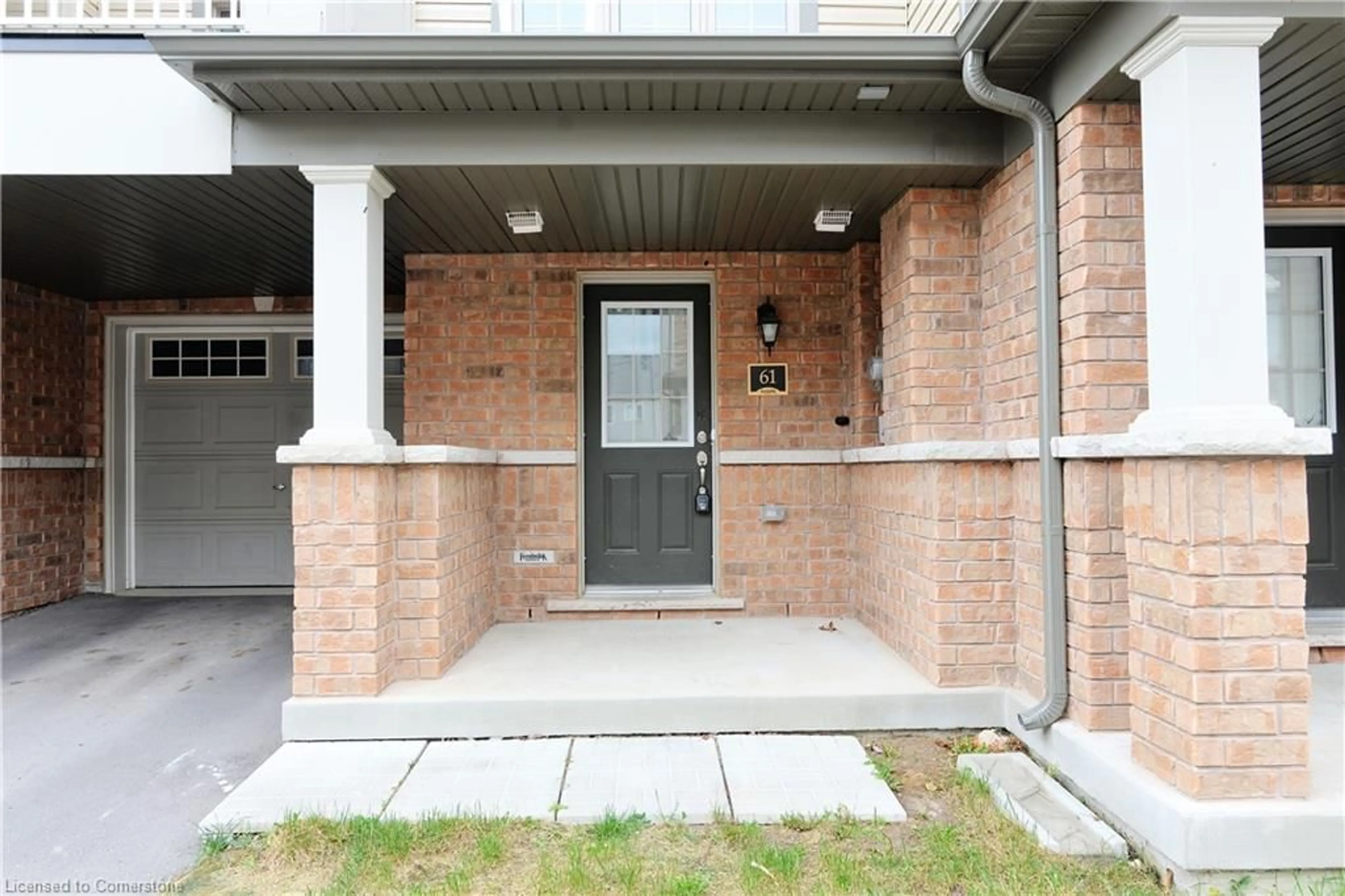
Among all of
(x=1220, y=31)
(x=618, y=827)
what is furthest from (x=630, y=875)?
(x=1220, y=31)

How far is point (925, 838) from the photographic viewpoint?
2576 mm

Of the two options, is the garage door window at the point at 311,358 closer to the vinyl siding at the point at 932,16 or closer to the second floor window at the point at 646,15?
the second floor window at the point at 646,15

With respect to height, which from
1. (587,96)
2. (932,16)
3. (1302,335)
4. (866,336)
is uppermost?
(932,16)

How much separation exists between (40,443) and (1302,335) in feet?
27.8

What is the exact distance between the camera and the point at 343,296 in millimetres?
3471

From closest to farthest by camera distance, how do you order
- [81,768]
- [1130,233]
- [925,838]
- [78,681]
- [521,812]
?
1. [925,838]
2. [521,812]
3. [1130,233]
4. [81,768]
5. [78,681]

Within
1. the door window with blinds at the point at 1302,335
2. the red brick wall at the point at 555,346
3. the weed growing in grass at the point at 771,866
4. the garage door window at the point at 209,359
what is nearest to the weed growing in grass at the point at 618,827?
the weed growing in grass at the point at 771,866

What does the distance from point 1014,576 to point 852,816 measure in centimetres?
143

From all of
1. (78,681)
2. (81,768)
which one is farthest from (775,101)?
(78,681)

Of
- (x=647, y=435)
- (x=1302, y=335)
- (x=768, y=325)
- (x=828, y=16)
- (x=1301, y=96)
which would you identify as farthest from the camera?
(x=647, y=435)

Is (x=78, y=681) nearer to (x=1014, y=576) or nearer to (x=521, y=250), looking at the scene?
(x=521, y=250)

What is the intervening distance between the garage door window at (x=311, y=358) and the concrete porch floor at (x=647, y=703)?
335 cm

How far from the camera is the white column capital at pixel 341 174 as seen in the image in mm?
3449

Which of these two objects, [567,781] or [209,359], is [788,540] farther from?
[209,359]
